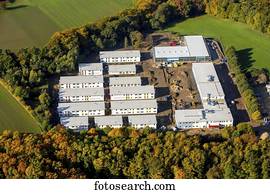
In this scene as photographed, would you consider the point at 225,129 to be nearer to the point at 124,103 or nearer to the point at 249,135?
the point at 249,135

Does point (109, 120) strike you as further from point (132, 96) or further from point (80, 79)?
point (80, 79)

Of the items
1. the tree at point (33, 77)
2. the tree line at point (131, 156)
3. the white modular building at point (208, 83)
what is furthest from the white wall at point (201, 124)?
the tree at point (33, 77)

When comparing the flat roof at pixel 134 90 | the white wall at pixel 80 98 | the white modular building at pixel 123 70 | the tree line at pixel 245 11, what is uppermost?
the tree line at pixel 245 11

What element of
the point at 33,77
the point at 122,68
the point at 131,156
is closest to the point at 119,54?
the point at 122,68

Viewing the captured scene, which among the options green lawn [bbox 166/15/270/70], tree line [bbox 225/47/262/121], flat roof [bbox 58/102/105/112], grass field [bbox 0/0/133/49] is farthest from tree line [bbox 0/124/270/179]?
grass field [bbox 0/0/133/49]

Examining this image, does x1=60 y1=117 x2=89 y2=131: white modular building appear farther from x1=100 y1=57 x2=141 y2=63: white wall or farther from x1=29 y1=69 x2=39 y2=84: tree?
x1=100 y1=57 x2=141 y2=63: white wall

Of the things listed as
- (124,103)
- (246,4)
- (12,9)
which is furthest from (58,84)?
(246,4)

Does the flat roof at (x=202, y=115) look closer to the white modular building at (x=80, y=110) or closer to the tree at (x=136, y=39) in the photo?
the white modular building at (x=80, y=110)
